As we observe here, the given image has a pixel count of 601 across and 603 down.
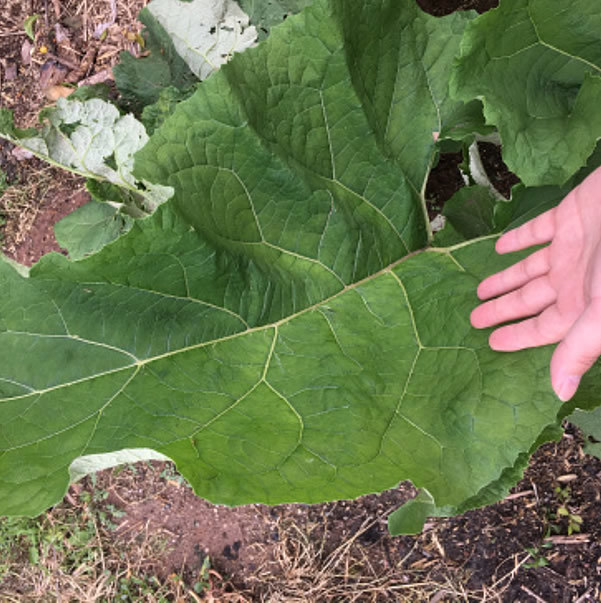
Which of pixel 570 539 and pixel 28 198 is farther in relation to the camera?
pixel 28 198

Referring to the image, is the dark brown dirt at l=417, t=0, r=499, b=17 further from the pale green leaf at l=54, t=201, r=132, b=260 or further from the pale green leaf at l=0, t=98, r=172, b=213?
the pale green leaf at l=54, t=201, r=132, b=260

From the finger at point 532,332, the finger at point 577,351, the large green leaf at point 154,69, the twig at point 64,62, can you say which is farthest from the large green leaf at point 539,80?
the twig at point 64,62

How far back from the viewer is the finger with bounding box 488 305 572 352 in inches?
59.6

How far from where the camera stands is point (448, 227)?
1.80m

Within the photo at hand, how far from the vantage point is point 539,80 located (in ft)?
5.36

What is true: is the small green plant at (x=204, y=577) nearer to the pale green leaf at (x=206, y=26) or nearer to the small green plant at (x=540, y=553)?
the small green plant at (x=540, y=553)

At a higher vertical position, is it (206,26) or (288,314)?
(206,26)

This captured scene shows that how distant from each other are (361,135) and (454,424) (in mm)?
697

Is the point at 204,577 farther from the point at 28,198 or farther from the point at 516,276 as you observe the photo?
the point at 516,276

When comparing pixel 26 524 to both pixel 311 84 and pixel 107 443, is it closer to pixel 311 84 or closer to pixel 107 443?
pixel 107 443

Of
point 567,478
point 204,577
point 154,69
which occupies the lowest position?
point 204,577

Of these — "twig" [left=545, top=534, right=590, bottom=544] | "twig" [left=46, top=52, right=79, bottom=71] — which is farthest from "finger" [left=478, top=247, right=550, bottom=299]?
"twig" [left=46, top=52, right=79, bottom=71]

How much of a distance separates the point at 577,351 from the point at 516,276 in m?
0.33

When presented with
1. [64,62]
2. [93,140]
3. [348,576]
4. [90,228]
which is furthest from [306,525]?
[64,62]
